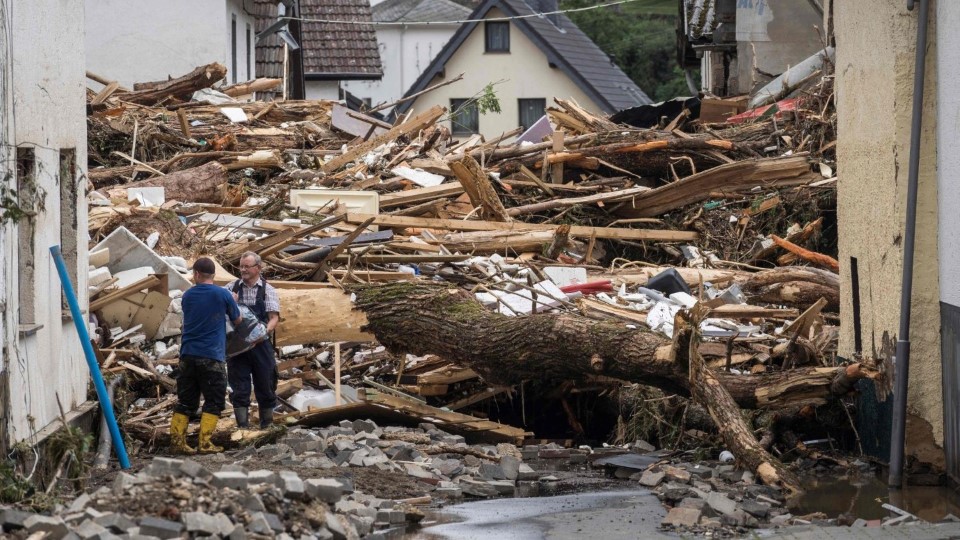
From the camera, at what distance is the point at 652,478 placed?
382 inches

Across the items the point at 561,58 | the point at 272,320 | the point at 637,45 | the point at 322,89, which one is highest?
the point at 637,45

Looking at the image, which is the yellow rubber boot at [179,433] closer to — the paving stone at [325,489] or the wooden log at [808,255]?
the paving stone at [325,489]

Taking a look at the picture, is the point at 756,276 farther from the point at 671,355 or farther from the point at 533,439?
the point at 671,355

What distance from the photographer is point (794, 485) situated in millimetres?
8969

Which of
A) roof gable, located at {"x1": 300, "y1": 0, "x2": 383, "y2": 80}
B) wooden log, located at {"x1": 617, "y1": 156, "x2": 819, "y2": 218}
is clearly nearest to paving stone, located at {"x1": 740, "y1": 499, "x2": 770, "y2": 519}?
wooden log, located at {"x1": 617, "y1": 156, "x2": 819, "y2": 218}

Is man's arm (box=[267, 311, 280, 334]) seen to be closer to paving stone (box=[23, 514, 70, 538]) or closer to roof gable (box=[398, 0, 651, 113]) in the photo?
paving stone (box=[23, 514, 70, 538])

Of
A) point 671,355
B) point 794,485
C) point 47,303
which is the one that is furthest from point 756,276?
point 47,303

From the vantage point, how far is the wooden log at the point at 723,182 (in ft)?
58.0

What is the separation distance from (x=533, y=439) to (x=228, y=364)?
2958 millimetres

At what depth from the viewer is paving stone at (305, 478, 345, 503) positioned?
7.34 meters

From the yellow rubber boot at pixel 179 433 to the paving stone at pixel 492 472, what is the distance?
241 centimetres

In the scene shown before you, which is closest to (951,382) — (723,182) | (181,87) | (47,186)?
(47,186)

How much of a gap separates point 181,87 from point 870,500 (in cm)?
1678

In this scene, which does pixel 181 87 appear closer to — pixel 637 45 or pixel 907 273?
pixel 907 273
